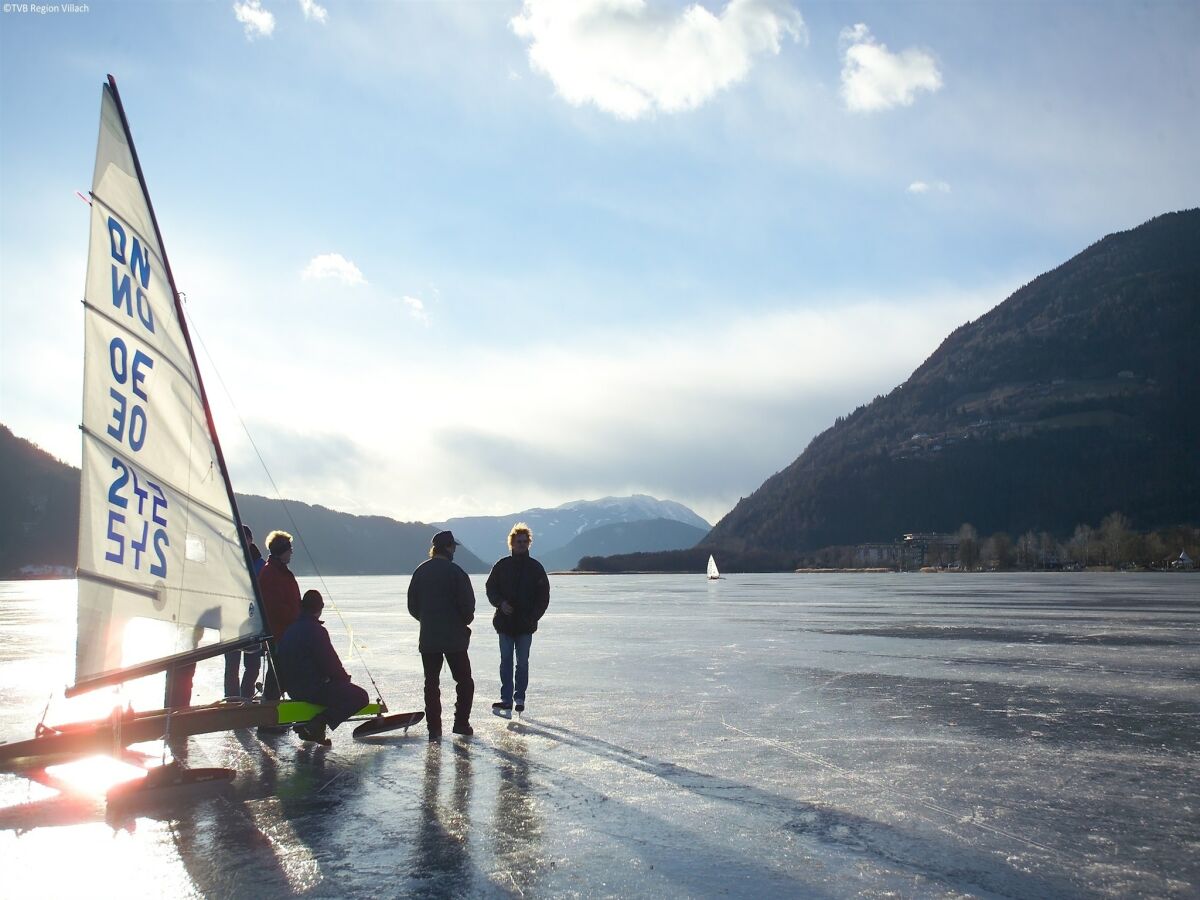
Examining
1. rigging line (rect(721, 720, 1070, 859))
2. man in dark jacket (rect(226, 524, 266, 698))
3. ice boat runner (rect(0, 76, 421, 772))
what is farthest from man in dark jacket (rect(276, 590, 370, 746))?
rigging line (rect(721, 720, 1070, 859))

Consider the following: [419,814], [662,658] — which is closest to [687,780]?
[419,814]

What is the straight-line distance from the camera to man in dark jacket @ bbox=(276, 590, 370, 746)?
8.95 meters

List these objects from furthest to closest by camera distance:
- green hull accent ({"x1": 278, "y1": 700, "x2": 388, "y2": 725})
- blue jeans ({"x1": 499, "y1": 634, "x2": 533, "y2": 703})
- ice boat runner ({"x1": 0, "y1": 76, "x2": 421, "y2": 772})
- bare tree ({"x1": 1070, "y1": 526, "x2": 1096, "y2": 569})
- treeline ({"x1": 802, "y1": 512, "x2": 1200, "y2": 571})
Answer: bare tree ({"x1": 1070, "y1": 526, "x2": 1096, "y2": 569})
treeline ({"x1": 802, "y1": 512, "x2": 1200, "y2": 571})
blue jeans ({"x1": 499, "y1": 634, "x2": 533, "y2": 703})
green hull accent ({"x1": 278, "y1": 700, "x2": 388, "y2": 725})
ice boat runner ({"x1": 0, "y1": 76, "x2": 421, "y2": 772})

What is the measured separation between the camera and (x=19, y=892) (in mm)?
4957

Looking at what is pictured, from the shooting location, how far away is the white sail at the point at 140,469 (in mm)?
7434

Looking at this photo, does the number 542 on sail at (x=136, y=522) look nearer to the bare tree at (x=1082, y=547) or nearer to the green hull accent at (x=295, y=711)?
the green hull accent at (x=295, y=711)

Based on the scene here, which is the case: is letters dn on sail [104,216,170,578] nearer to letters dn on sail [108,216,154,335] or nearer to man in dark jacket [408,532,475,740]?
letters dn on sail [108,216,154,335]

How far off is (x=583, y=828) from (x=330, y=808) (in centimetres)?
212

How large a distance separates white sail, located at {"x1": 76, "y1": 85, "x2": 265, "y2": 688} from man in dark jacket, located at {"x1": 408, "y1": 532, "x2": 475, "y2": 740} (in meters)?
2.03

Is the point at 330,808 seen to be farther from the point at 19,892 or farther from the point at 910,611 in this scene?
the point at 910,611

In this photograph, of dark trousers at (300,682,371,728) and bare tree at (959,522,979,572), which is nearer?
dark trousers at (300,682,371,728)

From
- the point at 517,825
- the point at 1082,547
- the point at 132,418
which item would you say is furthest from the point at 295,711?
the point at 1082,547

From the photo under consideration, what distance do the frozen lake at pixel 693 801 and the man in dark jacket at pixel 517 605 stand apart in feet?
2.36

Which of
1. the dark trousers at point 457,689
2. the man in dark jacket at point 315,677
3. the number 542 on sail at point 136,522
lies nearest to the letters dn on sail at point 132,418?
the number 542 on sail at point 136,522
